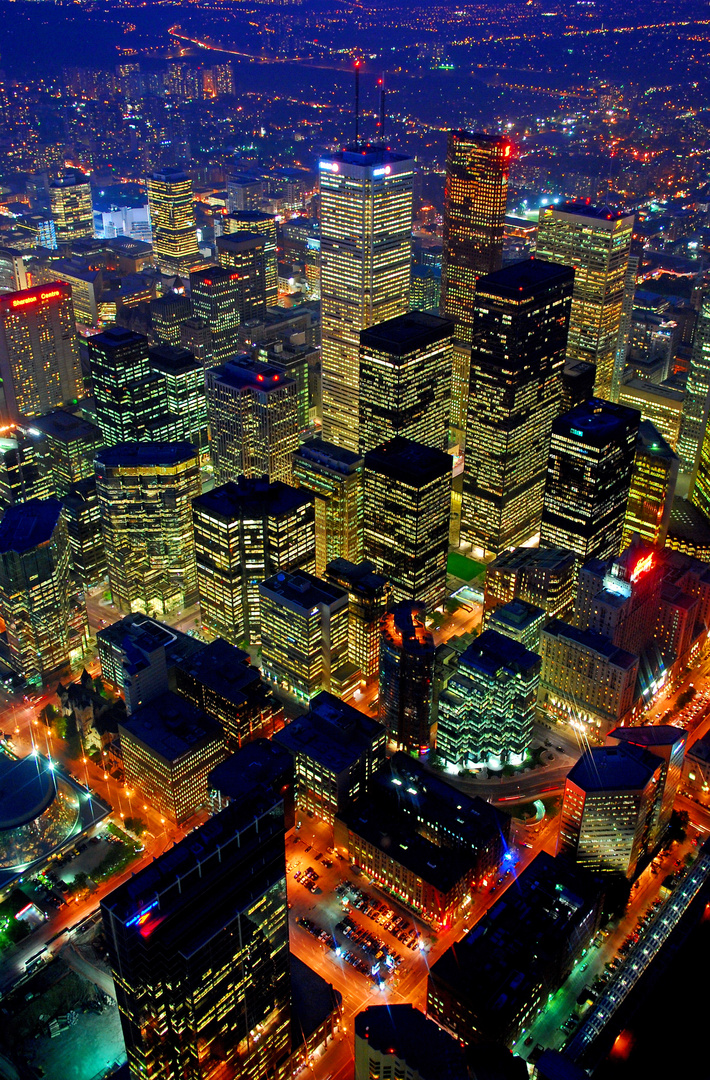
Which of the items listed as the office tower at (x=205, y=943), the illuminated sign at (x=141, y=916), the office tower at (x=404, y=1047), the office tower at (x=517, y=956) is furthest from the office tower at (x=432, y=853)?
the illuminated sign at (x=141, y=916)

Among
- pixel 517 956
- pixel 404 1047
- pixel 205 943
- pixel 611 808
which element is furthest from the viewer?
pixel 611 808

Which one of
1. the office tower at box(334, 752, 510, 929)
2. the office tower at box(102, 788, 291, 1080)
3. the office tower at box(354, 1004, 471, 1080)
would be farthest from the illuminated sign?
the office tower at box(334, 752, 510, 929)

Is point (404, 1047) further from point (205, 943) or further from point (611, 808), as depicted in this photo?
point (611, 808)

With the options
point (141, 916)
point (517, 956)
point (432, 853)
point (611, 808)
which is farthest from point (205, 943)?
point (611, 808)

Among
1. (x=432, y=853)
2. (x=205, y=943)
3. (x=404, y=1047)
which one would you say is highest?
(x=205, y=943)

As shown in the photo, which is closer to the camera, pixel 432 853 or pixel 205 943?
pixel 205 943

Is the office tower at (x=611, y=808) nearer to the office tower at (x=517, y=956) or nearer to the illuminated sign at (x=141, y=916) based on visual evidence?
the office tower at (x=517, y=956)

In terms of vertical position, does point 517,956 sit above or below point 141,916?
below

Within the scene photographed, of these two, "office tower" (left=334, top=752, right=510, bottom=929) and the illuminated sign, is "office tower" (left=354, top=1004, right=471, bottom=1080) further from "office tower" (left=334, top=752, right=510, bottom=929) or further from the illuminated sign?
the illuminated sign
